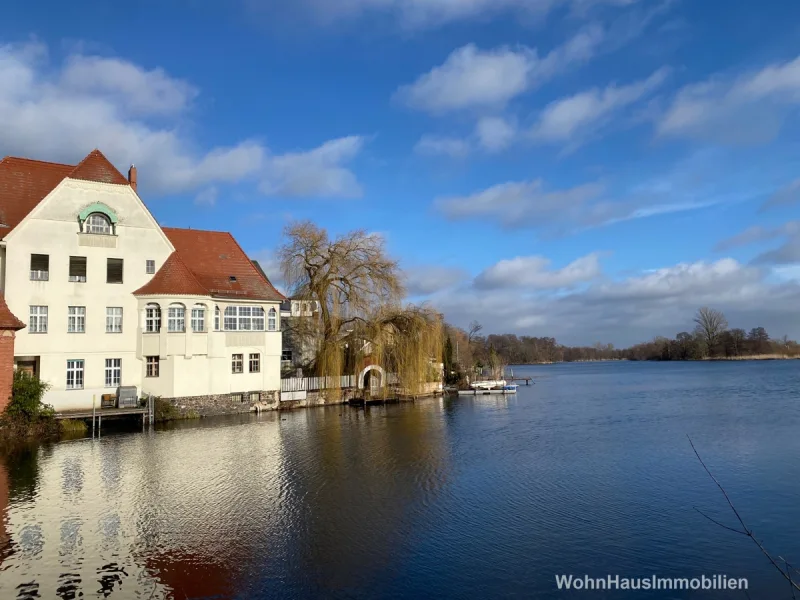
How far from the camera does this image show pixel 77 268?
26422 millimetres

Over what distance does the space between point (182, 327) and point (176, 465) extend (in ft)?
38.5

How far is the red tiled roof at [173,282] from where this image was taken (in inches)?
1085

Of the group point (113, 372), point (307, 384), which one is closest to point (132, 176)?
point (113, 372)

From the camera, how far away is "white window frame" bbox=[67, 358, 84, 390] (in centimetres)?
2592

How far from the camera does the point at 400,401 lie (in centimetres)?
3884

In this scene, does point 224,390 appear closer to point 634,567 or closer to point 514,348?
point 634,567

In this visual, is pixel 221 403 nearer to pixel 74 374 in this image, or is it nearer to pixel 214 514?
pixel 74 374

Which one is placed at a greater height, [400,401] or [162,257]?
[162,257]

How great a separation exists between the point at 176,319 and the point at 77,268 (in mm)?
4855

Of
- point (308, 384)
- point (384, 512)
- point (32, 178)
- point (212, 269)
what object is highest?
point (32, 178)

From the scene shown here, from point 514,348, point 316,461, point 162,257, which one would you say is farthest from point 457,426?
point 514,348

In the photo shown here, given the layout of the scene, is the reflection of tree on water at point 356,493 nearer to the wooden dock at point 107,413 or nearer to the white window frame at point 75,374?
the wooden dock at point 107,413

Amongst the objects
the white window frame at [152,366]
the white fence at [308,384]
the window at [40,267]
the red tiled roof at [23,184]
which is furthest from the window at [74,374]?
the white fence at [308,384]

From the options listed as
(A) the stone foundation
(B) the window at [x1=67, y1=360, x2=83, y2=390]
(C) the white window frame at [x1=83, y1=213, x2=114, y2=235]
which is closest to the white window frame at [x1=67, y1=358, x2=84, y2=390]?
(B) the window at [x1=67, y1=360, x2=83, y2=390]
